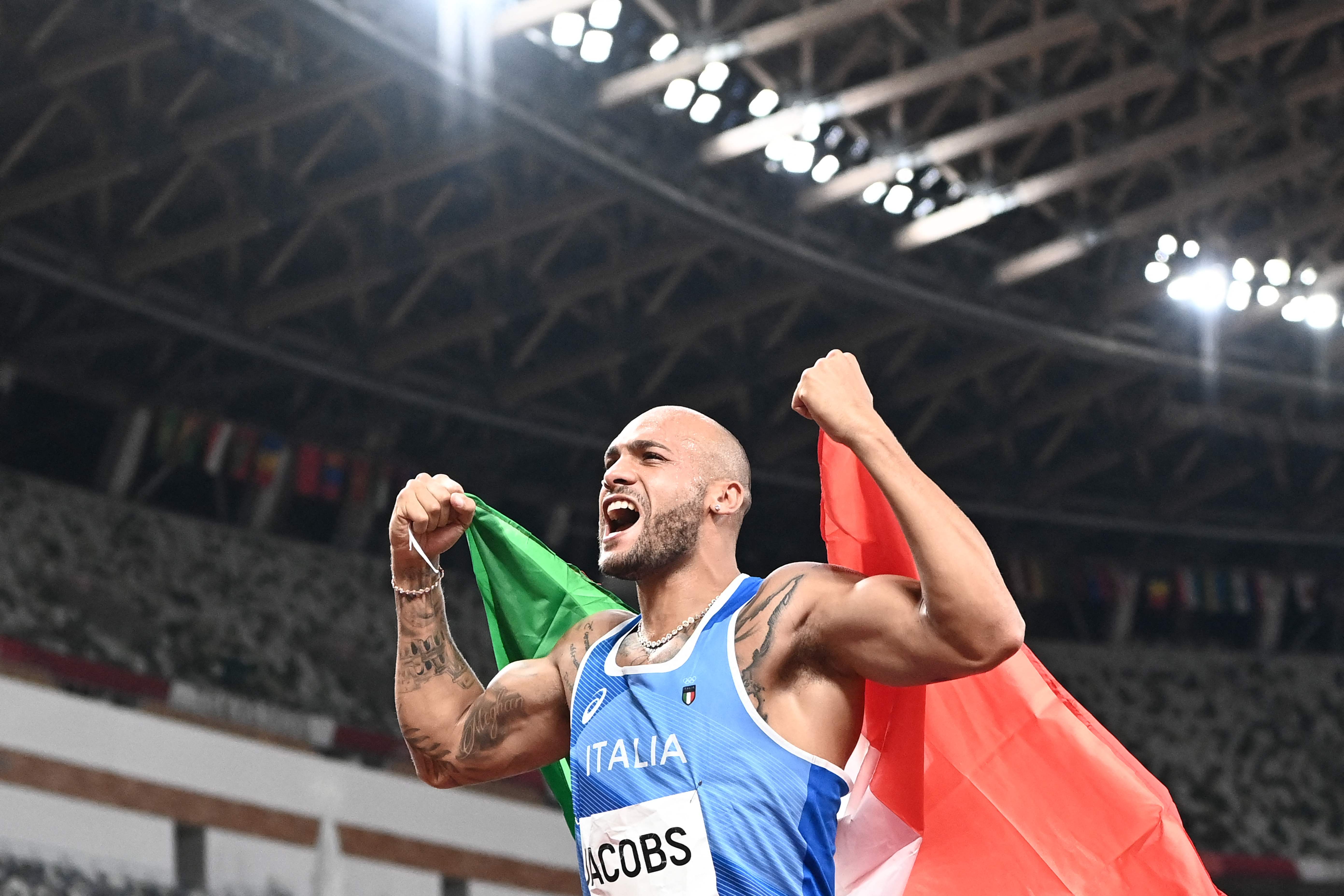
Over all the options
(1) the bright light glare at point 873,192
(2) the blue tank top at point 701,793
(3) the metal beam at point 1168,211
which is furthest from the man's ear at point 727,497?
(3) the metal beam at point 1168,211

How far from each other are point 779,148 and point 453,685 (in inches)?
411

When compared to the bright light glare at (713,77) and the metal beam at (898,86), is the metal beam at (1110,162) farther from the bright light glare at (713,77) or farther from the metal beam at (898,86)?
the bright light glare at (713,77)

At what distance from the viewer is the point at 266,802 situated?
12070 millimetres

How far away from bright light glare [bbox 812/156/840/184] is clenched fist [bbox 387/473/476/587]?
35.8 ft

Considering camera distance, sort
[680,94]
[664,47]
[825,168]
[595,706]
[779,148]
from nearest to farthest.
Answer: [595,706] → [664,47] → [680,94] → [779,148] → [825,168]

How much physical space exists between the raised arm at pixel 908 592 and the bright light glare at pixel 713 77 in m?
9.74

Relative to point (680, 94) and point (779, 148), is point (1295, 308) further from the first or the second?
point (680, 94)

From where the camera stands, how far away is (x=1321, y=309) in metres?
15.7

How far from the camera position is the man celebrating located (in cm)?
217

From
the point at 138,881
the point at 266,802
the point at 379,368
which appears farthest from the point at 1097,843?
the point at 379,368

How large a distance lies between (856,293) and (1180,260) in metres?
3.54

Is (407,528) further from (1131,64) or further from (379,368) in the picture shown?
(1131,64)

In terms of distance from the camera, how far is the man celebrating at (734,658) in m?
2.17

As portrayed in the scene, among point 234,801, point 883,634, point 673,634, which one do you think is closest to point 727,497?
point 673,634
